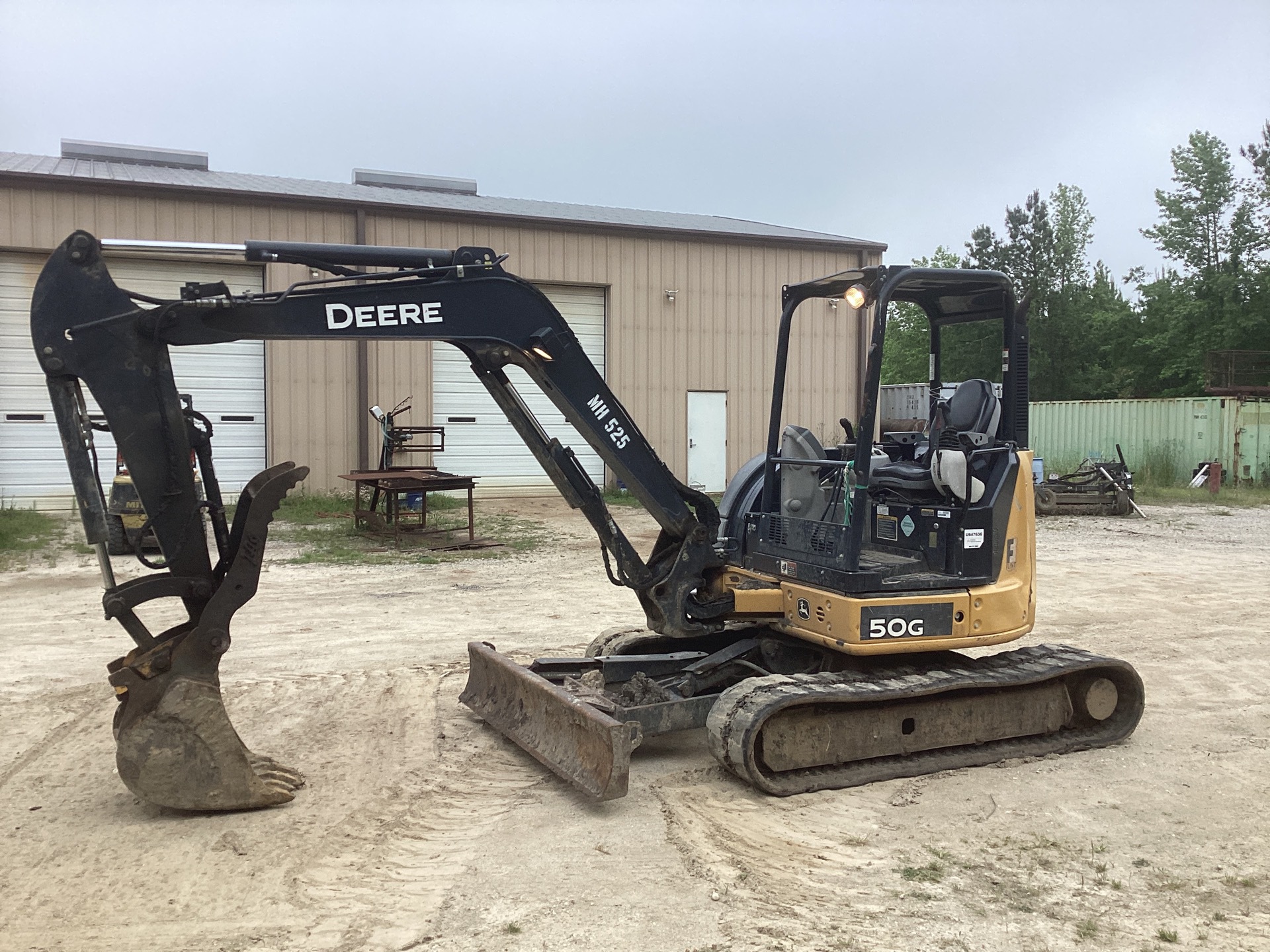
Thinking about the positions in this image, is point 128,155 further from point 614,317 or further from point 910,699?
point 910,699

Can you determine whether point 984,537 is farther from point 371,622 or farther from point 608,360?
point 608,360

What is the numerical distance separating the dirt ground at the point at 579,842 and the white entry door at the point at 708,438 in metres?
15.2

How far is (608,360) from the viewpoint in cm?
2247

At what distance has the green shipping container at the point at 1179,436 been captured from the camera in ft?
95.5

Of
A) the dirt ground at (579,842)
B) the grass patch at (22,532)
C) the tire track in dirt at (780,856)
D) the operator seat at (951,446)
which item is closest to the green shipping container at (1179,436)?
the dirt ground at (579,842)

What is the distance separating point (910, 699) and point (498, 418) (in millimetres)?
16421

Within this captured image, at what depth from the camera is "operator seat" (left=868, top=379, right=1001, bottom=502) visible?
6328 mm

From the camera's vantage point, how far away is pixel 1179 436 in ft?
98.9

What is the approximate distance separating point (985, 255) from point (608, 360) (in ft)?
124

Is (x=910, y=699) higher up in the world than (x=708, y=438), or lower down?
lower down

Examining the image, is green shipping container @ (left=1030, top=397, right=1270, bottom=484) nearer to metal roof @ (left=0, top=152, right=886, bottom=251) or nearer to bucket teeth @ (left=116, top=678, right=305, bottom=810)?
metal roof @ (left=0, top=152, right=886, bottom=251)

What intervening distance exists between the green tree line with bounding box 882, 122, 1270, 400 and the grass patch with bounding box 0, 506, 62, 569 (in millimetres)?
31693

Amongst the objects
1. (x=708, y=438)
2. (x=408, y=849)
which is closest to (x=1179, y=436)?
(x=708, y=438)

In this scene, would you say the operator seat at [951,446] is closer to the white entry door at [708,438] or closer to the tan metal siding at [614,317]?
the tan metal siding at [614,317]
